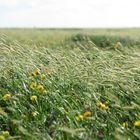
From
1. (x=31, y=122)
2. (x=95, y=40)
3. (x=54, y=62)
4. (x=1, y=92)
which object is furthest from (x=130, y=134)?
(x=95, y=40)

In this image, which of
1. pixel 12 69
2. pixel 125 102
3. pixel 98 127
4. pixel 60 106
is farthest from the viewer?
pixel 12 69

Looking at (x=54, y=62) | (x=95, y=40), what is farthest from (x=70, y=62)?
(x=95, y=40)

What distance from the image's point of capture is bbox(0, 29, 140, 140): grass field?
10.9 ft

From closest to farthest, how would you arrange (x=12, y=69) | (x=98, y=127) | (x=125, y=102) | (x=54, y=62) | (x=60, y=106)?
(x=98, y=127)
(x=60, y=106)
(x=125, y=102)
(x=12, y=69)
(x=54, y=62)

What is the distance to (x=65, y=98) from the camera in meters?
4.13

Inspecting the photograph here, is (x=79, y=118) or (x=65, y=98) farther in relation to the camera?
(x=65, y=98)

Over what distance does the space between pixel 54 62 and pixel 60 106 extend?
4.16 feet

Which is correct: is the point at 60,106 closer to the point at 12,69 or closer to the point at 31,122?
the point at 31,122

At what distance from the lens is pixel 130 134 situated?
322 cm

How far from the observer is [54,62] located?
505 cm

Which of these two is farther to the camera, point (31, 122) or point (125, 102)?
point (125, 102)

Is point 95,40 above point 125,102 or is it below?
below

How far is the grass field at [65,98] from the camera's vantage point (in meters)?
3.33

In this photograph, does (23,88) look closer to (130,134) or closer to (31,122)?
(31,122)
